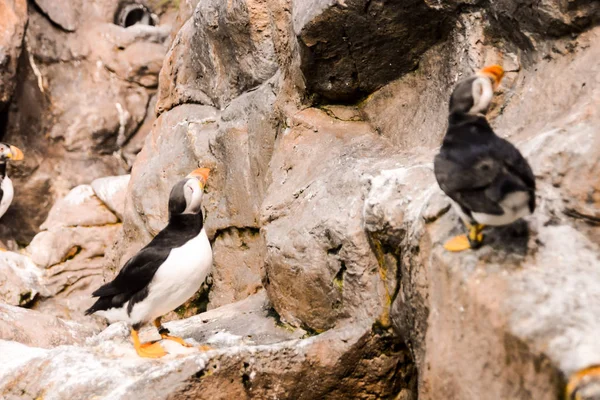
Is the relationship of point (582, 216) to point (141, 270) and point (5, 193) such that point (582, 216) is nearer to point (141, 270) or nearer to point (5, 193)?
point (141, 270)

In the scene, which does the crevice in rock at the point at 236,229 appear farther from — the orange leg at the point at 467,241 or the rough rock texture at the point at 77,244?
the orange leg at the point at 467,241

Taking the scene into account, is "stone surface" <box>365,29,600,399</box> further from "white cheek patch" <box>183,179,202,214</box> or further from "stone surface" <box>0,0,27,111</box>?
"stone surface" <box>0,0,27,111</box>

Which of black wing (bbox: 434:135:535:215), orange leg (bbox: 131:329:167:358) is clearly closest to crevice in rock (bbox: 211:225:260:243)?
orange leg (bbox: 131:329:167:358)

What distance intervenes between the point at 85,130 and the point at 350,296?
6.59m

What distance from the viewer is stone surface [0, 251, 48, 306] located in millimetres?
6652

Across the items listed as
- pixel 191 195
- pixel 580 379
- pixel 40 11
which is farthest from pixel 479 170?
pixel 40 11

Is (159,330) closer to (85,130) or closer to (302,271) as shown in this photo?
(302,271)

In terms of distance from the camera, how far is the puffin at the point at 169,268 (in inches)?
124

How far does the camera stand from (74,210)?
25.5 ft

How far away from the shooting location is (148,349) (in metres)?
3.17

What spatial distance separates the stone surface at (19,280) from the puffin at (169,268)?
3867mm

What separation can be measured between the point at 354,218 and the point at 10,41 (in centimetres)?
642

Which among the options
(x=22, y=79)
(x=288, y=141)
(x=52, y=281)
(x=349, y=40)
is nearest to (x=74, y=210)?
(x=52, y=281)

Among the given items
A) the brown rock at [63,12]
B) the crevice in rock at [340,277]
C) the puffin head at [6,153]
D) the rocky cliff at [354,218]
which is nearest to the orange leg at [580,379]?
the rocky cliff at [354,218]
